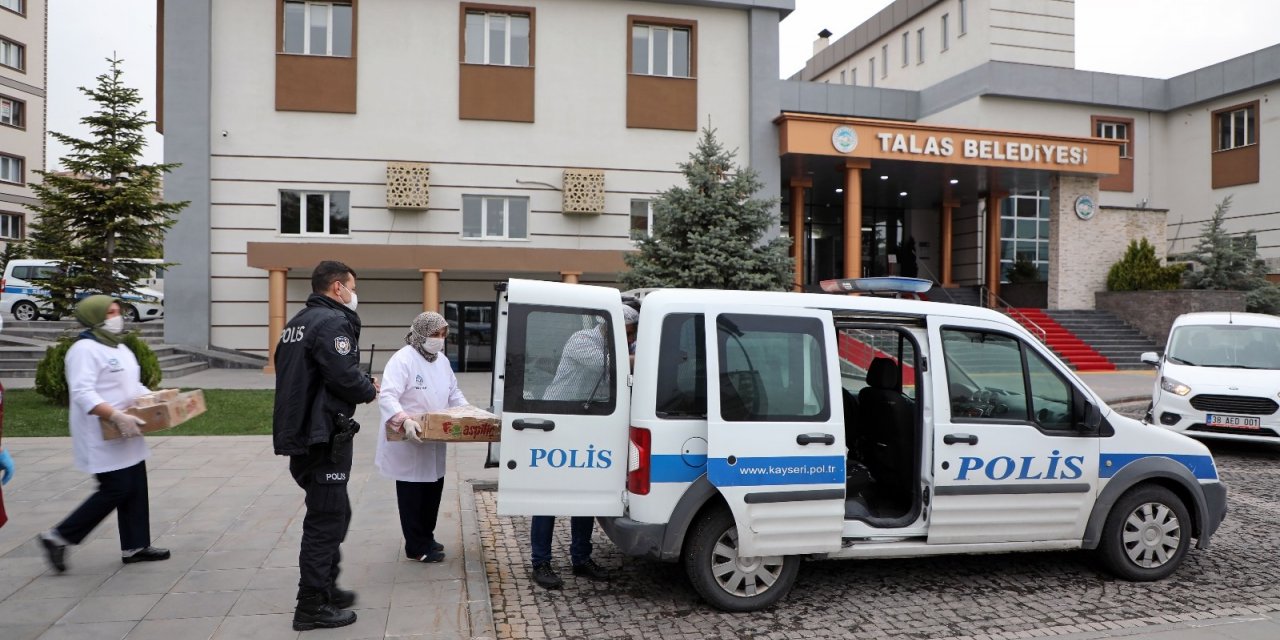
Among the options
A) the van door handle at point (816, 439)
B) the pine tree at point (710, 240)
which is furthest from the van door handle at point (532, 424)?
the pine tree at point (710, 240)

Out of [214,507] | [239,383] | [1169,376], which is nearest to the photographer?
[214,507]

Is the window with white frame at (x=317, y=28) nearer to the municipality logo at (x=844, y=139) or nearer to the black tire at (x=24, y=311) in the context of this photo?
the black tire at (x=24, y=311)

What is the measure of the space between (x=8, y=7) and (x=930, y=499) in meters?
52.4

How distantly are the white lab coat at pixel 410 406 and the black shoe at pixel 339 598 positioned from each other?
934 millimetres

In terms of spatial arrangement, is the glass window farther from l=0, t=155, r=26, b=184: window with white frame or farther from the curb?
l=0, t=155, r=26, b=184: window with white frame

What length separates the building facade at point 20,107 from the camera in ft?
138

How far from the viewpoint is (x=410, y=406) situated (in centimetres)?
570

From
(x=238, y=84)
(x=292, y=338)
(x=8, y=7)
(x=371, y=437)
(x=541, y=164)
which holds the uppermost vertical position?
(x=8, y=7)

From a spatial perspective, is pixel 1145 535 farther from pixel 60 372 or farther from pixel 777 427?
pixel 60 372

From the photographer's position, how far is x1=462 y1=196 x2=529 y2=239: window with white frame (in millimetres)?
22141

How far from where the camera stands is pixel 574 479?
4.88 metres

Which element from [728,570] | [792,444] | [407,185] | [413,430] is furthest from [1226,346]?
[407,185]

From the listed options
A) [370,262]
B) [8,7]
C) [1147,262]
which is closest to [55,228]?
[370,262]

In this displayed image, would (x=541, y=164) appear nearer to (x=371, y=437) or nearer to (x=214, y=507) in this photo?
(x=371, y=437)
